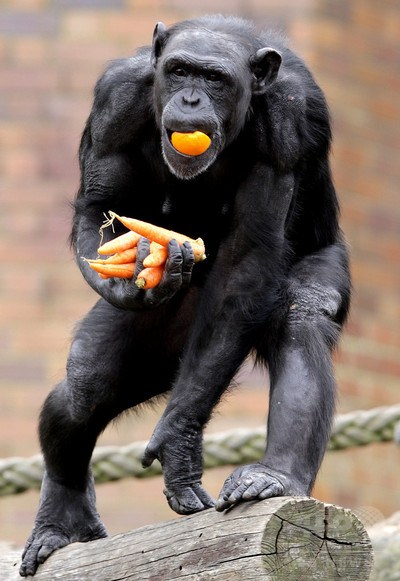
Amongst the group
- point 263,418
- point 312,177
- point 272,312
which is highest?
point 312,177

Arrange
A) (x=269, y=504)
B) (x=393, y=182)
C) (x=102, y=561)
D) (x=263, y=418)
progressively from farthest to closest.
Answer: (x=393, y=182)
(x=263, y=418)
(x=102, y=561)
(x=269, y=504)

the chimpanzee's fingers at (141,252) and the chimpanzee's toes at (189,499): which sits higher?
the chimpanzee's fingers at (141,252)

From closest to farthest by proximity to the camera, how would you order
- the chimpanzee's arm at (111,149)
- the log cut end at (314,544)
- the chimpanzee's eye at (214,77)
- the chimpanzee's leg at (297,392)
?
the log cut end at (314,544), the chimpanzee's leg at (297,392), the chimpanzee's eye at (214,77), the chimpanzee's arm at (111,149)

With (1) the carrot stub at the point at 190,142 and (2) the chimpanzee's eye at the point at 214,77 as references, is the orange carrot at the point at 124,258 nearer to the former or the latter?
(1) the carrot stub at the point at 190,142

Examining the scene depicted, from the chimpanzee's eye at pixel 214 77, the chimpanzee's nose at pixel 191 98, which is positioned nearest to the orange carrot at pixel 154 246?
the chimpanzee's nose at pixel 191 98

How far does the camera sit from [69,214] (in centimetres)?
820

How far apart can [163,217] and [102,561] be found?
124 cm

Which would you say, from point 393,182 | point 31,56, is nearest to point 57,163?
point 31,56

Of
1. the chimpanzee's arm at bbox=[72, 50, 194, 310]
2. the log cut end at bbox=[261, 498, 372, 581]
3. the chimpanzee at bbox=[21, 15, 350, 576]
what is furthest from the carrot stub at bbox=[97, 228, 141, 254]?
the log cut end at bbox=[261, 498, 372, 581]

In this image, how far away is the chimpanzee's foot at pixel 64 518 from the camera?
4648mm

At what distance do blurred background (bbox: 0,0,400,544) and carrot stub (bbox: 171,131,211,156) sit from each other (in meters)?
4.10

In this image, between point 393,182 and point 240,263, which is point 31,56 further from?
point 240,263

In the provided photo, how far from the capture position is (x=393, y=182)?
899cm

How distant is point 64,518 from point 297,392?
121cm
